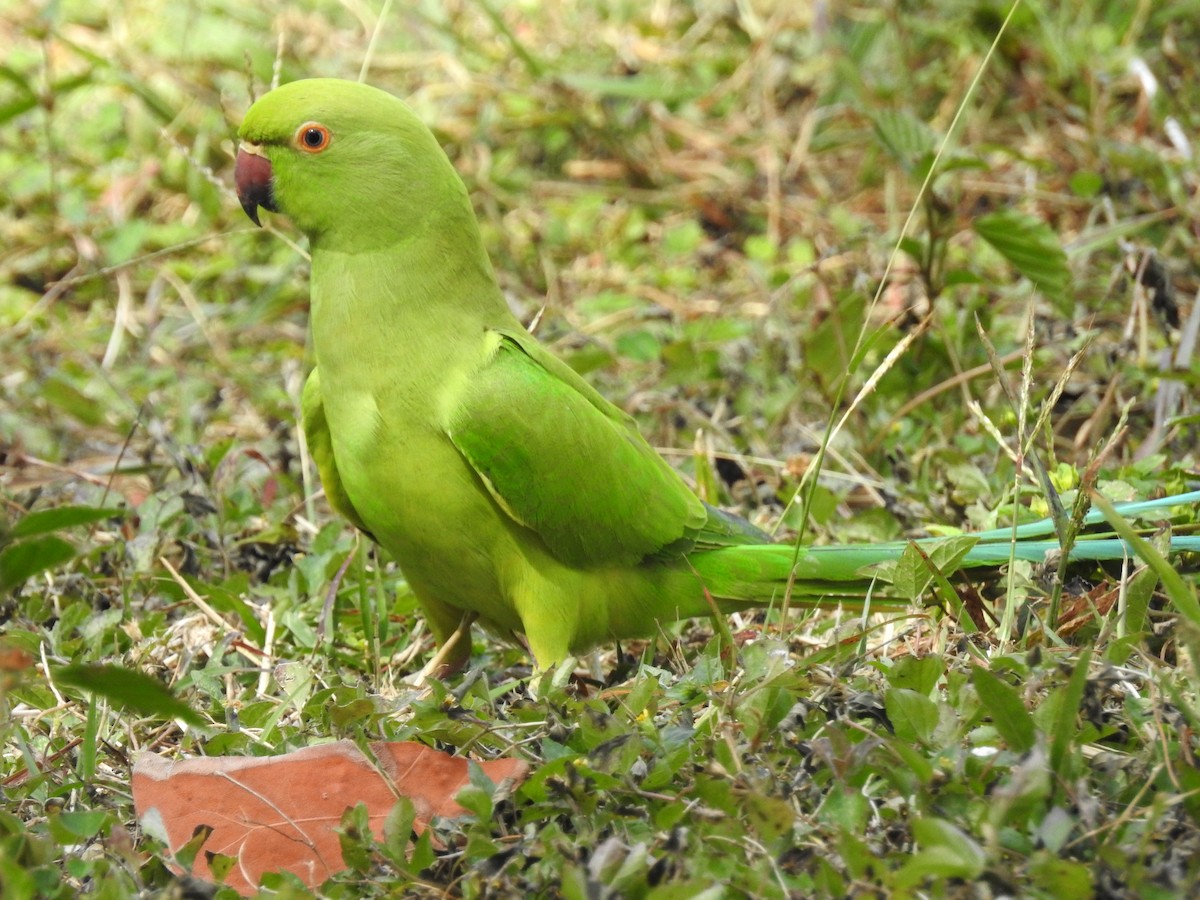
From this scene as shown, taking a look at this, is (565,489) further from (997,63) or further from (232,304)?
(997,63)

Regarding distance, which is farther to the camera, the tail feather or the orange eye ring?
the orange eye ring

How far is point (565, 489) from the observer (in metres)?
2.79

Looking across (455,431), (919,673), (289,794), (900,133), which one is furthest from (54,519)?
(900,133)

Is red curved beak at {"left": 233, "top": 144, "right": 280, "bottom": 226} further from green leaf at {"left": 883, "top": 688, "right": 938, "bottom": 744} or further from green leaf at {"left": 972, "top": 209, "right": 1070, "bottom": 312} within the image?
green leaf at {"left": 972, "top": 209, "right": 1070, "bottom": 312}

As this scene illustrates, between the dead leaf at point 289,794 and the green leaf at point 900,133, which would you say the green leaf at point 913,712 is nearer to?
the dead leaf at point 289,794

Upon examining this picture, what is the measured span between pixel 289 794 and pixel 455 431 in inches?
33.2

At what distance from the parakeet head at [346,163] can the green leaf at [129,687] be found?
1355 millimetres

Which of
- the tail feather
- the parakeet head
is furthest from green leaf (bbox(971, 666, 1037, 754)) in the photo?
the parakeet head

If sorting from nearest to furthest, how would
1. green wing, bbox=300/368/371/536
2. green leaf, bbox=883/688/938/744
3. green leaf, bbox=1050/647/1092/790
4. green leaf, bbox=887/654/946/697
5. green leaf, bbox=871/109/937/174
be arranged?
green leaf, bbox=1050/647/1092/790 < green leaf, bbox=883/688/938/744 < green leaf, bbox=887/654/946/697 < green wing, bbox=300/368/371/536 < green leaf, bbox=871/109/937/174

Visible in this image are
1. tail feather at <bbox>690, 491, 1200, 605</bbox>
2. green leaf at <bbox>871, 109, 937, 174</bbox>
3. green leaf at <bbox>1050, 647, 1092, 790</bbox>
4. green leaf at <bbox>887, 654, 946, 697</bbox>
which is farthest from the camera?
green leaf at <bbox>871, 109, 937, 174</bbox>

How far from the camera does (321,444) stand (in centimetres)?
296

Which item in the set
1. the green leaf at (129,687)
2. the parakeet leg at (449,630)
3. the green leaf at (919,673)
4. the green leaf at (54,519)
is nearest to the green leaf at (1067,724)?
the green leaf at (919,673)

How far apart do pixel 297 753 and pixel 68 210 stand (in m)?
4.30

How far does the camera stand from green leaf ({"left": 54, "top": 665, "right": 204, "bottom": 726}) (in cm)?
164
